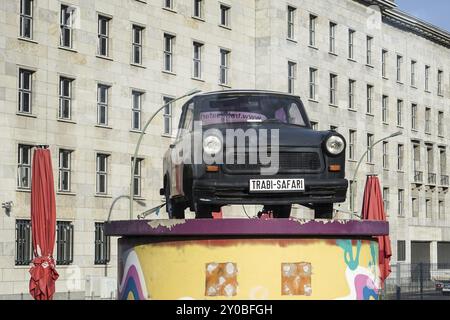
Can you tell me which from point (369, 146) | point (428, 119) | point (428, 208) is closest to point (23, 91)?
point (369, 146)

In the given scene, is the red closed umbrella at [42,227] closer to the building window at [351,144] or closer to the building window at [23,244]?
the building window at [23,244]

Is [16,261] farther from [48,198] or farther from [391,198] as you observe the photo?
[391,198]

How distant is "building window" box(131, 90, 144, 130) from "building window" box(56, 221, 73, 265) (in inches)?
265

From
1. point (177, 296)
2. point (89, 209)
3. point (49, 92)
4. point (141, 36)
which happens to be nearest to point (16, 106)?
point (49, 92)

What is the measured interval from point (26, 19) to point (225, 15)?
14601 mm

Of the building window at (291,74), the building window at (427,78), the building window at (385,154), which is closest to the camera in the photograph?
the building window at (291,74)

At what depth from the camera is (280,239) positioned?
10.6m

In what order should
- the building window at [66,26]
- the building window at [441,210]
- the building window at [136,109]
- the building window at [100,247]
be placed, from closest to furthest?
the building window at [66,26] → the building window at [100,247] → the building window at [136,109] → the building window at [441,210]

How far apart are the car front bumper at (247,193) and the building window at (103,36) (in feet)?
112

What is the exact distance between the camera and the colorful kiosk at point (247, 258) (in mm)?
10523

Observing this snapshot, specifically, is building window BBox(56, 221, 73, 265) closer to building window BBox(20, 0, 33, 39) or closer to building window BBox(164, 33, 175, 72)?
building window BBox(20, 0, 33, 39)

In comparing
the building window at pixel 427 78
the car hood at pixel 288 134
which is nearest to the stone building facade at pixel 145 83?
the building window at pixel 427 78

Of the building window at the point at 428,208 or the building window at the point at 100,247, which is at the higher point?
the building window at the point at 428,208

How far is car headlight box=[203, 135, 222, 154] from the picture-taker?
500 inches
